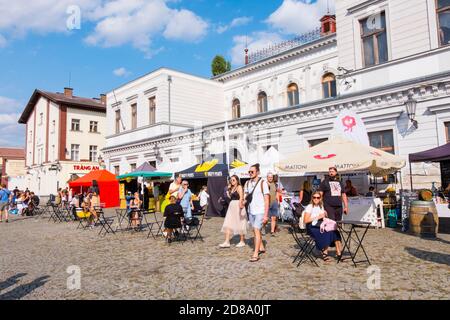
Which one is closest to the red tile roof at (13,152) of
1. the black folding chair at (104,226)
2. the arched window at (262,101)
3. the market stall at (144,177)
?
the market stall at (144,177)

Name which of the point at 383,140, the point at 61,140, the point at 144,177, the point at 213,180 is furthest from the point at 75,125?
the point at 383,140

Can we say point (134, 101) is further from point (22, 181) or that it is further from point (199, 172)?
point (22, 181)

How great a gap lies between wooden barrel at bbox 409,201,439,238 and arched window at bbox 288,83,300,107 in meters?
14.5

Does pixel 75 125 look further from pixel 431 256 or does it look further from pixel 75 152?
pixel 431 256

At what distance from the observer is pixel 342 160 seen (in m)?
9.55

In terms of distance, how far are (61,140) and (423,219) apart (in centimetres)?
3555

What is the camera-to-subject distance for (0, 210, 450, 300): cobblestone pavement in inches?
182

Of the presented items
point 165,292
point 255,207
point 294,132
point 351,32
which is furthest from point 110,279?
point 351,32

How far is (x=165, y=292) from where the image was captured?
473cm

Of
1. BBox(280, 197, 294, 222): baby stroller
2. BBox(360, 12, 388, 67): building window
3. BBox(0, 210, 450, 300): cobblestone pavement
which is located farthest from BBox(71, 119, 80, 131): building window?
BBox(360, 12, 388, 67): building window

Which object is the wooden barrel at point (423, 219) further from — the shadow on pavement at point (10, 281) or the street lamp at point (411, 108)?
the shadow on pavement at point (10, 281)

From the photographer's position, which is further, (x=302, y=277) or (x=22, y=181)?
(x=22, y=181)

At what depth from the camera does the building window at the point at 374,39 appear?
13.7 meters
